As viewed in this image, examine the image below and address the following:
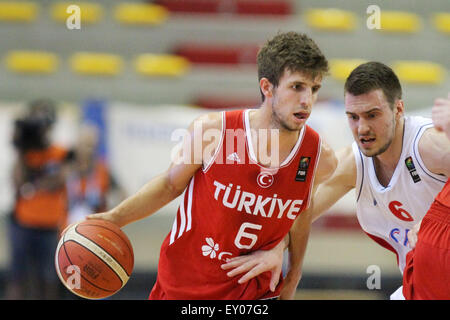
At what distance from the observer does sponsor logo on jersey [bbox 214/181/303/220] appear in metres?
3.48

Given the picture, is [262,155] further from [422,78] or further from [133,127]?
[422,78]

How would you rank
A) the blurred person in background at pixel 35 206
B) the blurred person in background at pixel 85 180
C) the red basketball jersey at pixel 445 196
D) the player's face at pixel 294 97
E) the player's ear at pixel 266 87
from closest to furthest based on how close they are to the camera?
the red basketball jersey at pixel 445 196 < the player's face at pixel 294 97 < the player's ear at pixel 266 87 < the blurred person in background at pixel 85 180 < the blurred person in background at pixel 35 206

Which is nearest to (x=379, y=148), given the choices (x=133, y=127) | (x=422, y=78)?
(x=133, y=127)

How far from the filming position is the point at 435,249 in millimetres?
3184

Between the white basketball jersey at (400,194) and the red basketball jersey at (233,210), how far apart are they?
46cm

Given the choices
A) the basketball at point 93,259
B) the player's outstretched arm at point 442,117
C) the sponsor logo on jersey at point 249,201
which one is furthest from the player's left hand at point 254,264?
the player's outstretched arm at point 442,117

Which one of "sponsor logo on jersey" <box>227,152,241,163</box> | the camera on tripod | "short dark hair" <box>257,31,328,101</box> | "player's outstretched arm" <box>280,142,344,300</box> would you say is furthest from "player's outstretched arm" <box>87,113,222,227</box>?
the camera on tripod

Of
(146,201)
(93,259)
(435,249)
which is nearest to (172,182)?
(146,201)

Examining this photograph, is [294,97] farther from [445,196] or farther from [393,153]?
[445,196]

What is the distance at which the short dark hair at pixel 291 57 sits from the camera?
335 cm

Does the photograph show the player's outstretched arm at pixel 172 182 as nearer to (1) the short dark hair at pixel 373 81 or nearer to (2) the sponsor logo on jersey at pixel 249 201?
(2) the sponsor logo on jersey at pixel 249 201

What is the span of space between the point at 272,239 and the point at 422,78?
629cm

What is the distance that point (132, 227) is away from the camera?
7.66 meters

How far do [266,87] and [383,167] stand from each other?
2.83 ft
